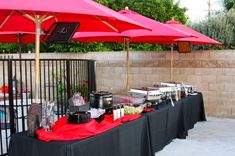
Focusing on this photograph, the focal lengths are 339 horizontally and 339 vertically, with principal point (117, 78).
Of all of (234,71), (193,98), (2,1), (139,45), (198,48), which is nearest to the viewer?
(2,1)

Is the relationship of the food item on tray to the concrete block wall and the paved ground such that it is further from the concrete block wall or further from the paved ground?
the concrete block wall

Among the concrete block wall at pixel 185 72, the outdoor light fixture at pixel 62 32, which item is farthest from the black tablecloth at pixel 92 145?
the concrete block wall at pixel 185 72

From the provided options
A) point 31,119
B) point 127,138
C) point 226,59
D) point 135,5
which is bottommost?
point 127,138

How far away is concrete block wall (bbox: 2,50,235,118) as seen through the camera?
27.6ft

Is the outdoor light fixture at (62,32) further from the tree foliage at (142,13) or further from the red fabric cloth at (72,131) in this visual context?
the tree foliage at (142,13)

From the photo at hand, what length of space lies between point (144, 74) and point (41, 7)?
683 centimetres

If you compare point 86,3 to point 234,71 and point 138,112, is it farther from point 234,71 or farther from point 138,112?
point 234,71

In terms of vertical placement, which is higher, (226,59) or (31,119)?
(226,59)

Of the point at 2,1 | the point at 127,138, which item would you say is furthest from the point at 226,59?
the point at 2,1

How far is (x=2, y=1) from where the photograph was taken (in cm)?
270

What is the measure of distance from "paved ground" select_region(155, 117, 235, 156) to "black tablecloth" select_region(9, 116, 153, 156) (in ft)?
4.02

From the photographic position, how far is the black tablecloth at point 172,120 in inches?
196

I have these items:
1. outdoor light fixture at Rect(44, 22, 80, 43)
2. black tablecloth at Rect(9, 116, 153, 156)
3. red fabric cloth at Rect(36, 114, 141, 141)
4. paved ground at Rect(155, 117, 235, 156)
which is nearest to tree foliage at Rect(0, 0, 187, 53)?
paved ground at Rect(155, 117, 235, 156)

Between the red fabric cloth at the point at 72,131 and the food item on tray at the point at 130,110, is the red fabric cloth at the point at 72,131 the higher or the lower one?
the lower one
